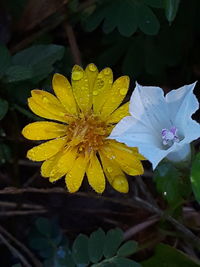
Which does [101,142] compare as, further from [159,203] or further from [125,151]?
[159,203]

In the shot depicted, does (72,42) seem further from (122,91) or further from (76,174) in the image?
(76,174)

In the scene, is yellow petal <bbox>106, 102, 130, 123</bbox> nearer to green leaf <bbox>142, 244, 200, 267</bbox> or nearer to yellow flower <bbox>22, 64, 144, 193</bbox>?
yellow flower <bbox>22, 64, 144, 193</bbox>

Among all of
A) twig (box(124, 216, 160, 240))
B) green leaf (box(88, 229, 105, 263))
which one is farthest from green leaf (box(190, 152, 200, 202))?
twig (box(124, 216, 160, 240))

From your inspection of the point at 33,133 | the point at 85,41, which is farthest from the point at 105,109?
the point at 85,41

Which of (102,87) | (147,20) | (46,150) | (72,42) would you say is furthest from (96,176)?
(72,42)

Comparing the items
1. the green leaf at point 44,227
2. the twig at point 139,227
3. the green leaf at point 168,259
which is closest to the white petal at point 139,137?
the green leaf at point 168,259

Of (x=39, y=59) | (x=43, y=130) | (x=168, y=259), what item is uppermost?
(x=39, y=59)
